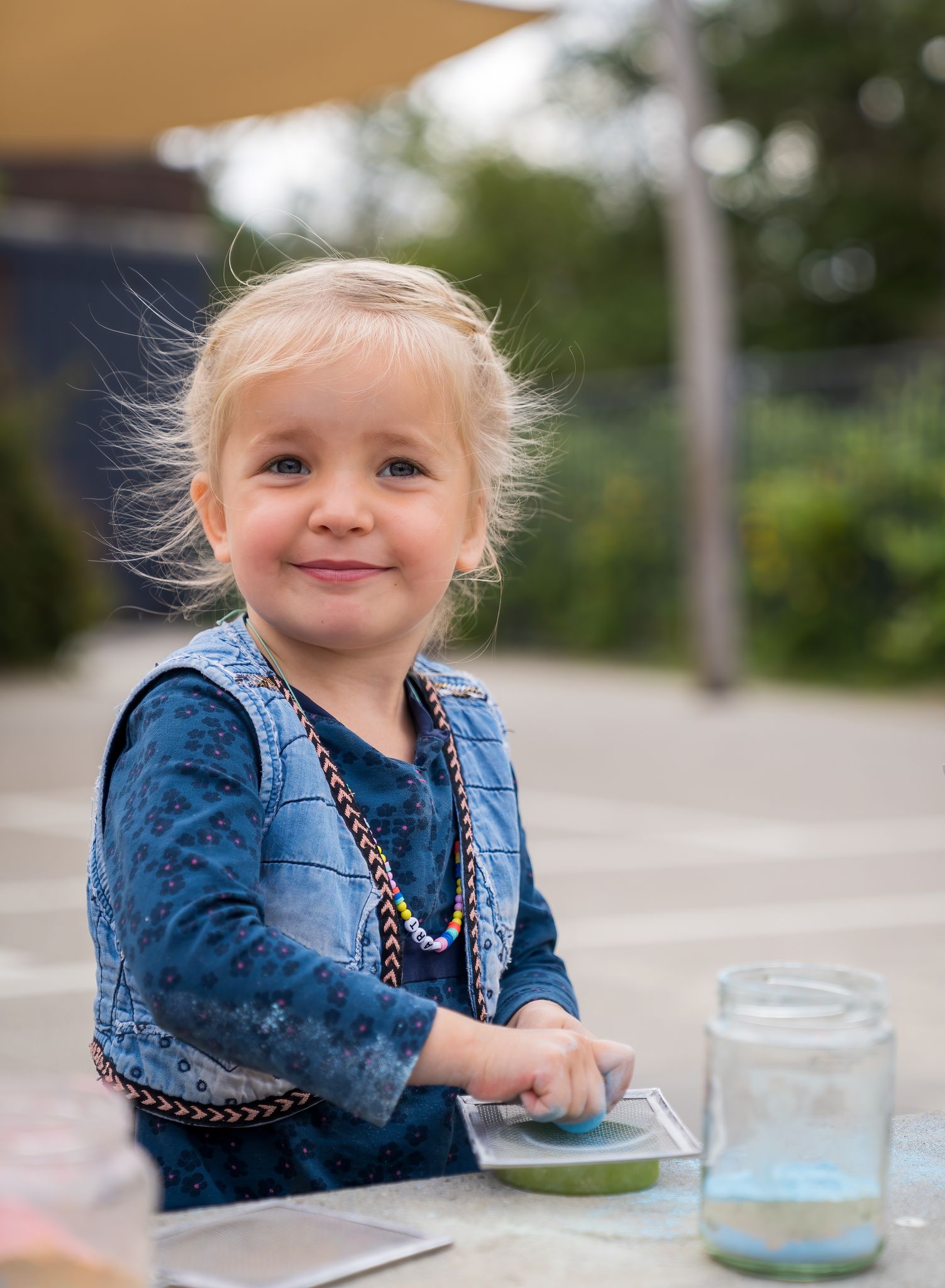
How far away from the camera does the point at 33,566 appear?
448 inches

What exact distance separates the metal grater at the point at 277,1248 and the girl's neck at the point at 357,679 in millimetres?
→ 598

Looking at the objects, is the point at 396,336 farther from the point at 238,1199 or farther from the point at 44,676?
the point at 44,676

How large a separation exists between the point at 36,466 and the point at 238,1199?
35.2 feet

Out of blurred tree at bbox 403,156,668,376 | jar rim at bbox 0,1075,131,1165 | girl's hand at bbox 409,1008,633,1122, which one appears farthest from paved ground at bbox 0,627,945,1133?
blurred tree at bbox 403,156,668,376

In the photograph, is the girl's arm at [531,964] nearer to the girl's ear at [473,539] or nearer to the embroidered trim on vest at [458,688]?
the embroidered trim on vest at [458,688]

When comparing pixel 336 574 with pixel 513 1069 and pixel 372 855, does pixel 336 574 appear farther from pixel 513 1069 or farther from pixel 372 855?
pixel 513 1069

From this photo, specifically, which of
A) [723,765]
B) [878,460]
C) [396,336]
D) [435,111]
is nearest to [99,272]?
[878,460]

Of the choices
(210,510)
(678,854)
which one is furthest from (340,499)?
(678,854)

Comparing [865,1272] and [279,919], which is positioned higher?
[279,919]

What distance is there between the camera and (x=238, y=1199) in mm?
1427

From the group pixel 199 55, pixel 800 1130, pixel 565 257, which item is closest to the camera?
pixel 800 1130

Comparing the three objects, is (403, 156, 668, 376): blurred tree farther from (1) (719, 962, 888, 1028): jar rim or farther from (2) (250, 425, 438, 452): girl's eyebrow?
(1) (719, 962, 888, 1028): jar rim

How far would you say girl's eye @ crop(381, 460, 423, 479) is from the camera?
5.05ft

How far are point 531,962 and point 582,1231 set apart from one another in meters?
0.62
